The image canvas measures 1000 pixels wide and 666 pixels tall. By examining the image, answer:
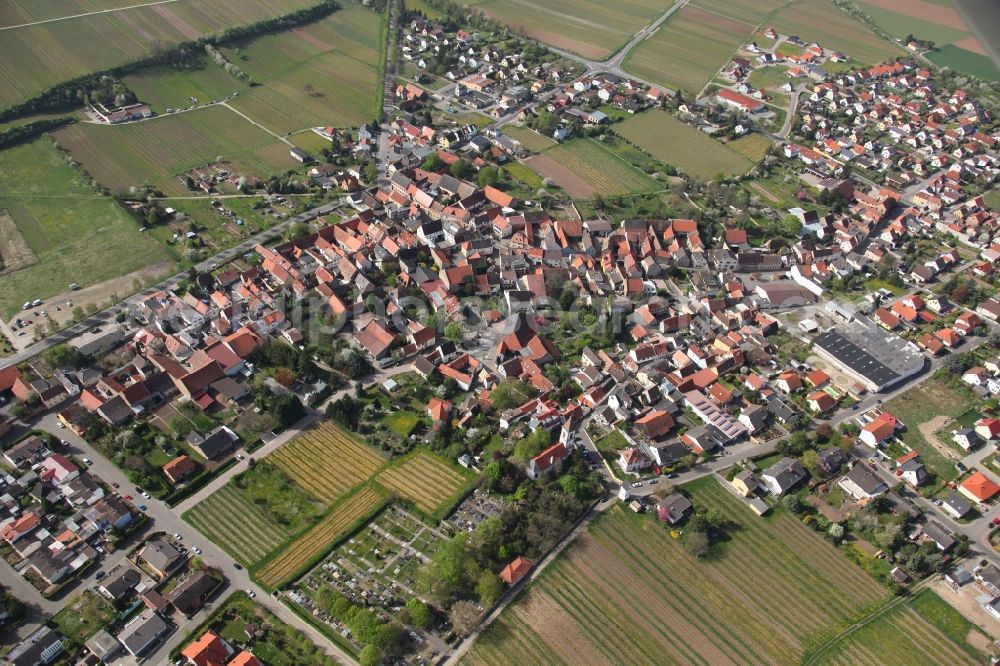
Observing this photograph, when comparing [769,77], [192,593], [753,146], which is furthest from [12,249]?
[769,77]

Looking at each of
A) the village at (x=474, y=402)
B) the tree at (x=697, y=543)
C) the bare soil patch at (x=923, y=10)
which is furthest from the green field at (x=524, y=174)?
the bare soil patch at (x=923, y=10)

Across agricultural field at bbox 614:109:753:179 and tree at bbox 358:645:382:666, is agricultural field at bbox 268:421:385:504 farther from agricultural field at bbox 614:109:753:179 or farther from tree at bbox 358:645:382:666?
agricultural field at bbox 614:109:753:179

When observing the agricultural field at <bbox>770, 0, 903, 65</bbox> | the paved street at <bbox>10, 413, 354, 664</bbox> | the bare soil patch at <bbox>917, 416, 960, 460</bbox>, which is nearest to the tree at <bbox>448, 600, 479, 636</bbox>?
the paved street at <bbox>10, 413, 354, 664</bbox>

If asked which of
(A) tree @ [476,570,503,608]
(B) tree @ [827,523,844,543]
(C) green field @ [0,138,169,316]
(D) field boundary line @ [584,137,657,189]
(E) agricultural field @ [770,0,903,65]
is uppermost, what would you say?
(E) agricultural field @ [770,0,903,65]

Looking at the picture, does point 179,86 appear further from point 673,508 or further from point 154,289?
point 673,508

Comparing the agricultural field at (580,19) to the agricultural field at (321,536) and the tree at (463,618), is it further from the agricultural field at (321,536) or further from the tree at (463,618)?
the tree at (463,618)

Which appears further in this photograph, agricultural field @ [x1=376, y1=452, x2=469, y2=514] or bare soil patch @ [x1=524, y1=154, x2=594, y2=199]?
bare soil patch @ [x1=524, y1=154, x2=594, y2=199]
